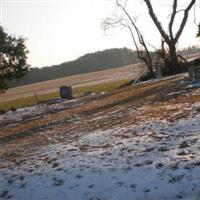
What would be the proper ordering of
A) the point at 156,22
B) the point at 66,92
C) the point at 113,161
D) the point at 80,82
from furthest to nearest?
1. the point at 80,82
2. the point at 156,22
3. the point at 66,92
4. the point at 113,161

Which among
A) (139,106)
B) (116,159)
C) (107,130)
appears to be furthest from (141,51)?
(116,159)

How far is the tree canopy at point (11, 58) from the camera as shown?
112ft

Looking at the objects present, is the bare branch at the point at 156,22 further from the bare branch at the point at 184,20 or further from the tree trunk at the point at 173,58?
the bare branch at the point at 184,20

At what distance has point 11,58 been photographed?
34.6 metres

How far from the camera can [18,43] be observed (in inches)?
1389

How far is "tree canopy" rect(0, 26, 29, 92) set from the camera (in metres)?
34.3

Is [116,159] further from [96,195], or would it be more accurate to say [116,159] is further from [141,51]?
[141,51]

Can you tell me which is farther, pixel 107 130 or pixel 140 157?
pixel 107 130

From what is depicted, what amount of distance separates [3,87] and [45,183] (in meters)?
28.0

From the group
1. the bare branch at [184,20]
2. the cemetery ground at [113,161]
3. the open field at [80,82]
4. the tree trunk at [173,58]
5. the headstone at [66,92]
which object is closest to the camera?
the cemetery ground at [113,161]

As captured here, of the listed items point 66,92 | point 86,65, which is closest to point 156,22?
point 66,92

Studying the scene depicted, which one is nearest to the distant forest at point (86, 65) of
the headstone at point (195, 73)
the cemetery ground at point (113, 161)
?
the headstone at point (195, 73)

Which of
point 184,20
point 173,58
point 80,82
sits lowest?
point 80,82

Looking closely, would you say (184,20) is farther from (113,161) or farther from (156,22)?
(113,161)
